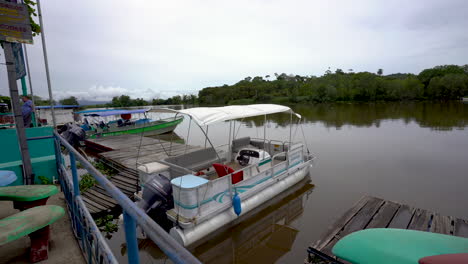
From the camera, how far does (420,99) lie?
6475 cm

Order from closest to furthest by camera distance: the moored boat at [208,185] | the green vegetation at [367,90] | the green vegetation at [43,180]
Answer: the green vegetation at [43,180], the moored boat at [208,185], the green vegetation at [367,90]

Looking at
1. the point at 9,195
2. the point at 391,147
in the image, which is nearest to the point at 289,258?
the point at 9,195

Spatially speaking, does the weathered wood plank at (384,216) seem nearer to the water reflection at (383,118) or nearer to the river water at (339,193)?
the river water at (339,193)

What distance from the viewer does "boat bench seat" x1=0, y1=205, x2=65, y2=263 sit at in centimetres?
195

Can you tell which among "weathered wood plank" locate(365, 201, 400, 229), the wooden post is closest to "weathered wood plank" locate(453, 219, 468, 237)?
"weathered wood plank" locate(365, 201, 400, 229)

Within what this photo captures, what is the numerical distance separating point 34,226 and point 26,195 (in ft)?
2.59

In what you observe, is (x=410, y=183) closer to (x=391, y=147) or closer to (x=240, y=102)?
(x=391, y=147)

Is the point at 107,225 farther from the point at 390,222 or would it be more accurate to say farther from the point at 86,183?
the point at 390,222

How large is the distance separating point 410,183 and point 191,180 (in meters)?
9.49

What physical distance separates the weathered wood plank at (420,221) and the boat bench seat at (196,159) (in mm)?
5956

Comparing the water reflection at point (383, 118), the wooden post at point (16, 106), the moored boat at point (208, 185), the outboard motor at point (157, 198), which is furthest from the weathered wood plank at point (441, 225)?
the water reflection at point (383, 118)

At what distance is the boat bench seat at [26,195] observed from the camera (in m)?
2.62

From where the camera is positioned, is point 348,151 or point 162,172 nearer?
point 162,172

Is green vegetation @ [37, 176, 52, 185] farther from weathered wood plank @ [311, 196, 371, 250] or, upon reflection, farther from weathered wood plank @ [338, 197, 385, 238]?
weathered wood plank @ [338, 197, 385, 238]
